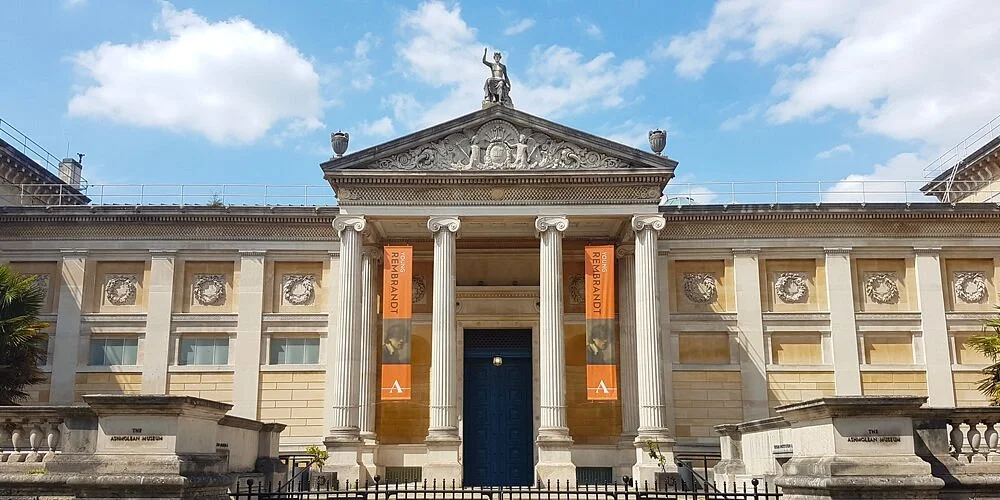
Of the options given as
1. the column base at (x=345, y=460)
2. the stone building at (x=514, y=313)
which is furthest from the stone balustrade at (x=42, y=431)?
the stone building at (x=514, y=313)

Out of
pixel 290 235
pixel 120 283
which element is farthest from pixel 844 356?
pixel 120 283

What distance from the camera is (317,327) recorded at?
2894cm

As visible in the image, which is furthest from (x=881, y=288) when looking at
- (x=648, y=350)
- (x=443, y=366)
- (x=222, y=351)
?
(x=222, y=351)

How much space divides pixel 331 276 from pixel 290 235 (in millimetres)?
1920

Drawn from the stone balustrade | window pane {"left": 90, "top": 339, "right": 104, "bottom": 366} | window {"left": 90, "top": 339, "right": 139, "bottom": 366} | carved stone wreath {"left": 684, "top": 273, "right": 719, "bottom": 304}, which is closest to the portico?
carved stone wreath {"left": 684, "top": 273, "right": 719, "bottom": 304}

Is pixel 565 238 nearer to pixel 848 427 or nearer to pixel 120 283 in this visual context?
pixel 120 283

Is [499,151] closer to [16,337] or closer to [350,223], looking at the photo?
[350,223]

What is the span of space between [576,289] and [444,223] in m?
6.13

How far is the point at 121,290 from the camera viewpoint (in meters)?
29.2

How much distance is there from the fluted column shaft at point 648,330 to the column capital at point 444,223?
5.13 metres

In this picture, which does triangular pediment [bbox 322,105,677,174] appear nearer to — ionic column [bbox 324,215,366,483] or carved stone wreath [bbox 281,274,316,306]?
ionic column [bbox 324,215,366,483]

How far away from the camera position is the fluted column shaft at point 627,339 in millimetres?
27125

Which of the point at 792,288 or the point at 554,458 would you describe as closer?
the point at 554,458

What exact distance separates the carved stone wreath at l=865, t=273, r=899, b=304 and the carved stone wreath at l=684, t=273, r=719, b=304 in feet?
16.2
